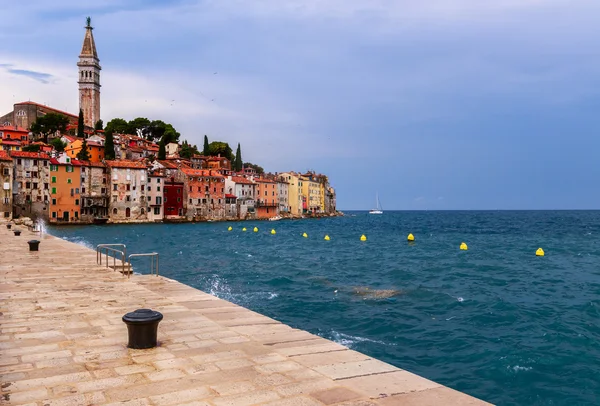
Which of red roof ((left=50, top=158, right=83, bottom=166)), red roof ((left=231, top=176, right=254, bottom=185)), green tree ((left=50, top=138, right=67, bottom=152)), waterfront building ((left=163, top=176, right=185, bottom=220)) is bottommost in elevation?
waterfront building ((left=163, top=176, right=185, bottom=220))

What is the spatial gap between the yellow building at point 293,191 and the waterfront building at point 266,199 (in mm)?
10391

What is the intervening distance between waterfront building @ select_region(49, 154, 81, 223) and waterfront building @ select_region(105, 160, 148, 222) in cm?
632

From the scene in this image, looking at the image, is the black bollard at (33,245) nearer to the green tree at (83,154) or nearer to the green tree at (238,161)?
the green tree at (83,154)

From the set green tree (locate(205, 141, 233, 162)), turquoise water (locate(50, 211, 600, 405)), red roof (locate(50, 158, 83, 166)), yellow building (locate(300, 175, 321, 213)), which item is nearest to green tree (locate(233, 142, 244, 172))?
green tree (locate(205, 141, 233, 162))

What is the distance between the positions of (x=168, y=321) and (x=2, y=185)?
7965cm

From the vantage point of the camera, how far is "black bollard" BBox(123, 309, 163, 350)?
22.4 ft

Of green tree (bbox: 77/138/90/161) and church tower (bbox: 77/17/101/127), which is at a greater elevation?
church tower (bbox: 77/17/101/127)

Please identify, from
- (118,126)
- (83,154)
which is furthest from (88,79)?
(83,154)

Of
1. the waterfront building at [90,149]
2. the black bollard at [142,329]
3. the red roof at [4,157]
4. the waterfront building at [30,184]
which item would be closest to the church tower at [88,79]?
the waterfront building at [90,149]

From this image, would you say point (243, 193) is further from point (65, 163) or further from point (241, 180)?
point (65, 163)

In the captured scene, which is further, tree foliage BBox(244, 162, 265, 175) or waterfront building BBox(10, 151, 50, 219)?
tree foliage BBox(244, 162, 265, 175)

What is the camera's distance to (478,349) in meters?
13.2

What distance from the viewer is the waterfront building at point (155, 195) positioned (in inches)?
3762

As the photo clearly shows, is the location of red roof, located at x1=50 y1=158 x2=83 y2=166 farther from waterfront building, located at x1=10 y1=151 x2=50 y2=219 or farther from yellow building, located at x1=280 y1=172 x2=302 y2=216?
yellow building, located at x1=280 y1=172 x2=302 y2=216
